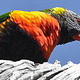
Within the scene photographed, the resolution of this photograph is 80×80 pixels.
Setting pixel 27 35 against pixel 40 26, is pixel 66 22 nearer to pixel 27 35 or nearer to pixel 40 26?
pixel 40 26

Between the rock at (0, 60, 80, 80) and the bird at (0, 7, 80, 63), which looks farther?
the bird at (0, 7, 80, 63)

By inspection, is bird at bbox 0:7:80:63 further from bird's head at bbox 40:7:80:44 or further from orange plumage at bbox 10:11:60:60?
bird's head at bbox 40:7:80:44

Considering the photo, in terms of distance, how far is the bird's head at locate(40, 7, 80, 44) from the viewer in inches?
148

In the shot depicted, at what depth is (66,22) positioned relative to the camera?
12.4ft

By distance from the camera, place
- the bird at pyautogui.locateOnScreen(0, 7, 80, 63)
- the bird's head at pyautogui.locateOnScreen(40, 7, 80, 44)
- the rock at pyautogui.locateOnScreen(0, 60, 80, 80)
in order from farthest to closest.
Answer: the bird's head at pyautogui.locateOnScreen(40, 7, 80, 44), the bird at pyautogui.locateOnScreen(0, 7, 80, 63), the rock at pyautogui.locateOnScreen(0, 60, 80, 80)

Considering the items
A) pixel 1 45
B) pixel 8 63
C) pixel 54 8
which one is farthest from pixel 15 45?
pixel 8 63

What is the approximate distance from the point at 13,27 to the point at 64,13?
3.78ft

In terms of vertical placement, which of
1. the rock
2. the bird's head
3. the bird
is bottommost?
the rock

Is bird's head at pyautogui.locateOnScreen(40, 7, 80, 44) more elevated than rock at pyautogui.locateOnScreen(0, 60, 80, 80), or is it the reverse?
bird's head at pyautogui.locateOnScreen(40, 7, 80, 44)

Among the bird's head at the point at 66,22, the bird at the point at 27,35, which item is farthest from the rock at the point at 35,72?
the bird's head at the point at 66,22

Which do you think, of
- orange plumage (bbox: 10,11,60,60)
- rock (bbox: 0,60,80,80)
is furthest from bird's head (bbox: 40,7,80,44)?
rock (bbox: 0,60,80,80)

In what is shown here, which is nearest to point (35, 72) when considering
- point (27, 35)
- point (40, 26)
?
point (27, 35)

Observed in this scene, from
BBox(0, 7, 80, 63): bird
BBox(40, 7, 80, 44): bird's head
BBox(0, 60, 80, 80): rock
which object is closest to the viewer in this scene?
BBox(0, 60, 80, 80): rock

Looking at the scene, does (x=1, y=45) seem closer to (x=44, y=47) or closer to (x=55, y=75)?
(x=44, y=47)
